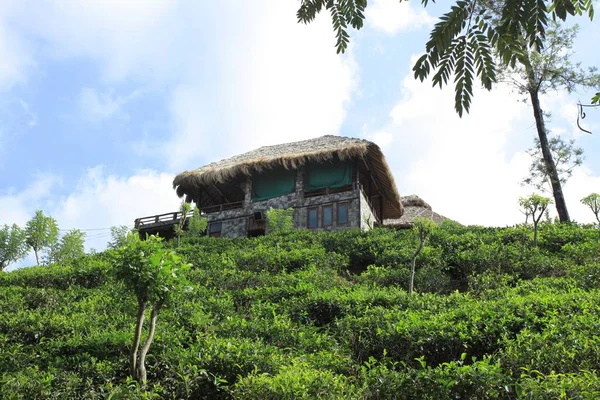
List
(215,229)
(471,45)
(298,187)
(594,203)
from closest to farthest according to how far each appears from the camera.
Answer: (471,45) < (594,203) < (298,187) < (215,229)

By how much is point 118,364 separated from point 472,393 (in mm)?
4279

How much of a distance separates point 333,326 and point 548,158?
41.5ft

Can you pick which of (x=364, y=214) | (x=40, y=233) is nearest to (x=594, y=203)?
(x=364, y=214)

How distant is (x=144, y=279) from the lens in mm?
6660

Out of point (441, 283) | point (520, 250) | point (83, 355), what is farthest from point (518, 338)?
point (520, 250)

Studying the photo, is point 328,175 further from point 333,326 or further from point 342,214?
point 333,326

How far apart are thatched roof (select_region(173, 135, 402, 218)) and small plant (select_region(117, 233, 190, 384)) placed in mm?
14099

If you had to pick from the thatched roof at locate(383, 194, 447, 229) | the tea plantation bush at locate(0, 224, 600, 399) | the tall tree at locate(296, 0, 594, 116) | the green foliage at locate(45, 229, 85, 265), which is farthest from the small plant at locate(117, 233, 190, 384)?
the thatched roof at locate(383, 194, 447, 229)

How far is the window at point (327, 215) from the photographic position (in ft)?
65.9

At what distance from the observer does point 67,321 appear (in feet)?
30.2

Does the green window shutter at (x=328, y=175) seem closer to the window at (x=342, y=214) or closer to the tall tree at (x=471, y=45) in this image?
the window at (x=342, y=214)

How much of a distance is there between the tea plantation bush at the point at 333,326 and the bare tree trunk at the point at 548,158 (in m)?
3.86

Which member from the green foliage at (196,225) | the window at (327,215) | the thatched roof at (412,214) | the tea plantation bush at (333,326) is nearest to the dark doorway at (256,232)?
the green foliage at (196,225)

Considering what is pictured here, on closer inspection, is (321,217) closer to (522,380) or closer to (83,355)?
(83,355)
